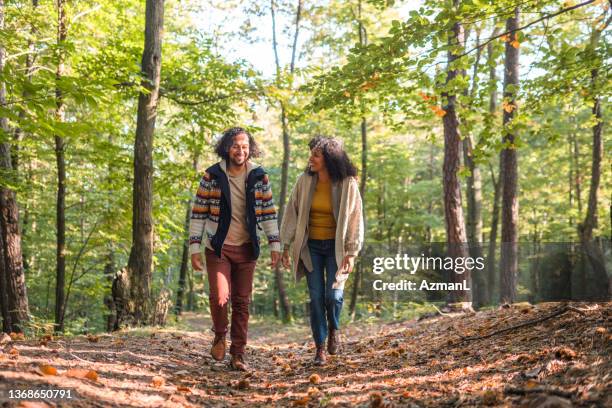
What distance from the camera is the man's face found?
5008 mm

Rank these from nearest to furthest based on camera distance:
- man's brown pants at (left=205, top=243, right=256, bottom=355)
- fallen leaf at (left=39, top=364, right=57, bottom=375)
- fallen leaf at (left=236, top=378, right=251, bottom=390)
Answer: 1. fallen leaf at (left=39, top=364, right=57, bottom=375)
2. fallen leaf at (left=236, top=378, right=251, bottom=390)
3. man's brown pants at (left=205, top=243, right=256, bottom=355)

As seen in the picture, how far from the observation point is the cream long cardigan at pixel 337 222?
5.17 m

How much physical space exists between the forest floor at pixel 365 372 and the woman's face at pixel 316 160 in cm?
203

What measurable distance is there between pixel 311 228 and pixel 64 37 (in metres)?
7.50

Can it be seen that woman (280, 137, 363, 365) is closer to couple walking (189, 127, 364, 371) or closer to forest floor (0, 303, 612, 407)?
couple walking (189, 127, 364, 371)

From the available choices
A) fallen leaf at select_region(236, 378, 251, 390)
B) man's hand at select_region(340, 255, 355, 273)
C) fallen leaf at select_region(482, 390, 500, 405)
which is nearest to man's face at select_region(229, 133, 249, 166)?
man's hand at select_region(340, 255, 355, 273)

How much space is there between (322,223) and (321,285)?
65 centimetres

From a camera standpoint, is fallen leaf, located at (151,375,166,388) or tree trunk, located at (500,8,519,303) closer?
fallen leaf, located at (151,375,166,388)

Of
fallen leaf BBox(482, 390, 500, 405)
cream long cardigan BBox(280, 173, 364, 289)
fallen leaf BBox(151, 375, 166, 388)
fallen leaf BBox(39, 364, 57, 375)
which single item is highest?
cream long cardigan BBox(280, 173, 364, 289)

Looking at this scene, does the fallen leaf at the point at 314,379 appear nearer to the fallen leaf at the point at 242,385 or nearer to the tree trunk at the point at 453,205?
the fallen leaf at the point at 242,385

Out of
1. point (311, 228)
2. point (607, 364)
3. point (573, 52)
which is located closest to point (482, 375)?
point (607, 364)

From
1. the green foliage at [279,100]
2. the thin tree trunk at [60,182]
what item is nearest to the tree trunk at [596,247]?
the green foliage at [279,100]

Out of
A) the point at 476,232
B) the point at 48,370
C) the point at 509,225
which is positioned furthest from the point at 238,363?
the point at 476,232

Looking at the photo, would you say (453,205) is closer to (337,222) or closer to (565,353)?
(337,222)
